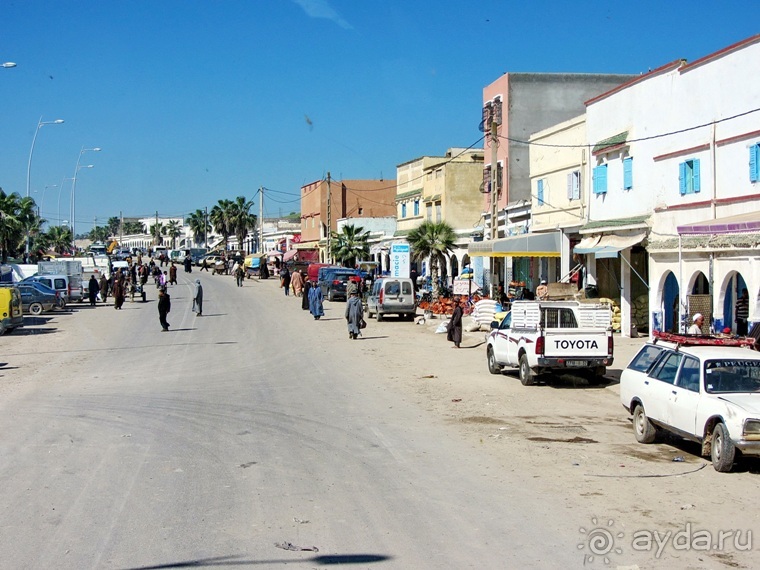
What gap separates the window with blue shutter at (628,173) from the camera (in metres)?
28.4

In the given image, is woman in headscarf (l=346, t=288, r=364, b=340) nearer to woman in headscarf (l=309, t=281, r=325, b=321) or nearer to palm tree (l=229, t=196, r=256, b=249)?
woman in headscarf (l=309, t=281, r=325, b=321)

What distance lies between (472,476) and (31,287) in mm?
35818

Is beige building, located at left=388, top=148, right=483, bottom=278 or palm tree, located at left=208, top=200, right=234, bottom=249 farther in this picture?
palm tree, located at left=208, top=200, right=234, bottom=249

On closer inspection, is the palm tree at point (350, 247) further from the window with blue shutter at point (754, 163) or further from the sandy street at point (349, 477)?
the window with blue shutter at point (754, 163)

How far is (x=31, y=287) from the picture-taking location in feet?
135

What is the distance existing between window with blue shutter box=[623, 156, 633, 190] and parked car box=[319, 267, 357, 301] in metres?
22.2

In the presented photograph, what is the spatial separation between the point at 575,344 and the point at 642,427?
617 cm

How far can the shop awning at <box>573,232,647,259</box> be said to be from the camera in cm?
2703

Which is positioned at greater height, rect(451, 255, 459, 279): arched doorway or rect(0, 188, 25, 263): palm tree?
rect(0, 188, 25, 263): palm tree

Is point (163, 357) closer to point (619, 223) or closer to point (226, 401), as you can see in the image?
point (226, 401)

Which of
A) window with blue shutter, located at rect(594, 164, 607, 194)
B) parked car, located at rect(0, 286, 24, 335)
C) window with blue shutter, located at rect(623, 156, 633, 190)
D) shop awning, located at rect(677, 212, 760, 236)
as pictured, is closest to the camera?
shop awning, located at rect(677, 212, 760, 236)

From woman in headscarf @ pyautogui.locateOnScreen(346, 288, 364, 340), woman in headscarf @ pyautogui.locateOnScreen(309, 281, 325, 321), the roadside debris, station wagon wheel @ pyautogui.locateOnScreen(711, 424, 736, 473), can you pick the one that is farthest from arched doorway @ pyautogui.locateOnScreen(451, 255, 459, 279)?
the roadside debris

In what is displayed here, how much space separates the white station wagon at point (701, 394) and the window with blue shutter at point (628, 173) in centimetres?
1656

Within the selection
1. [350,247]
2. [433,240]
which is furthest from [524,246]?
[350,247]
